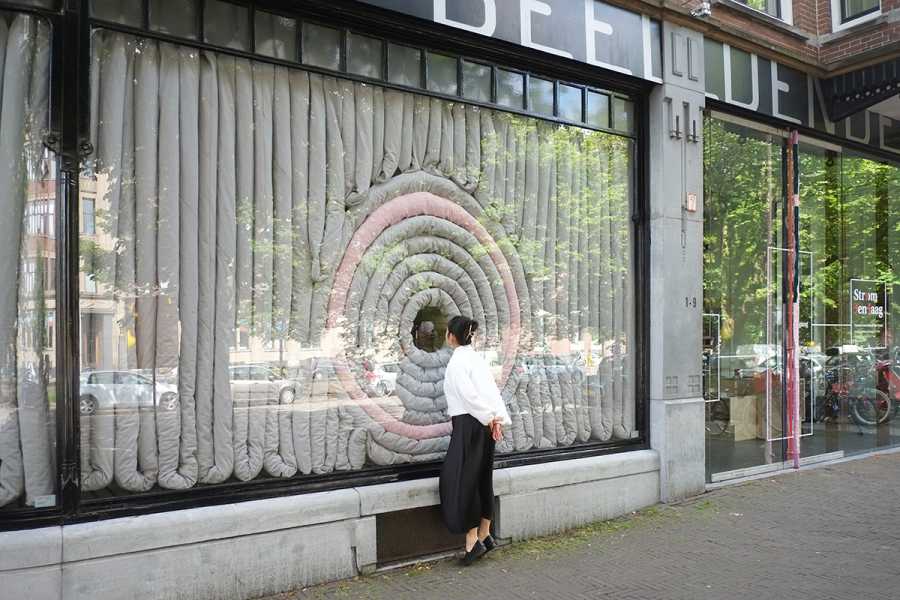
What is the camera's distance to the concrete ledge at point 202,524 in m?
4.25

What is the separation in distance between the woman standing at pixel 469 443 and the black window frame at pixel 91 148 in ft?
1.56

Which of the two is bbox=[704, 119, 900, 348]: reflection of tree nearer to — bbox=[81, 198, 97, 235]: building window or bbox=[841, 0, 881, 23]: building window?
bbox=[841, 0, 881, 23]: building window

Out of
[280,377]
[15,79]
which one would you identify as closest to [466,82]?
[280,377]

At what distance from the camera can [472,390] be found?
540 cm

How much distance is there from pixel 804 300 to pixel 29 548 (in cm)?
882

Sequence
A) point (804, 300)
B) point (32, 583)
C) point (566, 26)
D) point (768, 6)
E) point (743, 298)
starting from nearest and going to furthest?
point (32, 583) → point (566, 26) → point (743, 298) → point (768, 6) → point (804, 300)

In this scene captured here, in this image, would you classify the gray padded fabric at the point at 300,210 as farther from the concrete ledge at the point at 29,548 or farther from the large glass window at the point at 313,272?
the concrete ledge at the point at 29,548

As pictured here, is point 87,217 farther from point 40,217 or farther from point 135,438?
point 135,438

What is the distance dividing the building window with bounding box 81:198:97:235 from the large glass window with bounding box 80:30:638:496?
45mm

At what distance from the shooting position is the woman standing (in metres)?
5.38

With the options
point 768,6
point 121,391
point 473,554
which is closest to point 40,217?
point 121,391

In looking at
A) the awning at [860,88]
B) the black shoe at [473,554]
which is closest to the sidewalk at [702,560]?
the black shoe at [473,554]

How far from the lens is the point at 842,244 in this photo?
33.7 feet

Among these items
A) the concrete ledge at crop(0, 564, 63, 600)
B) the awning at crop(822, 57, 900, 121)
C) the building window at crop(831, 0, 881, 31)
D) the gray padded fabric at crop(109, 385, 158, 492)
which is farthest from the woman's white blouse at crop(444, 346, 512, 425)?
the building window at crop(831, 0, 881, 31)
